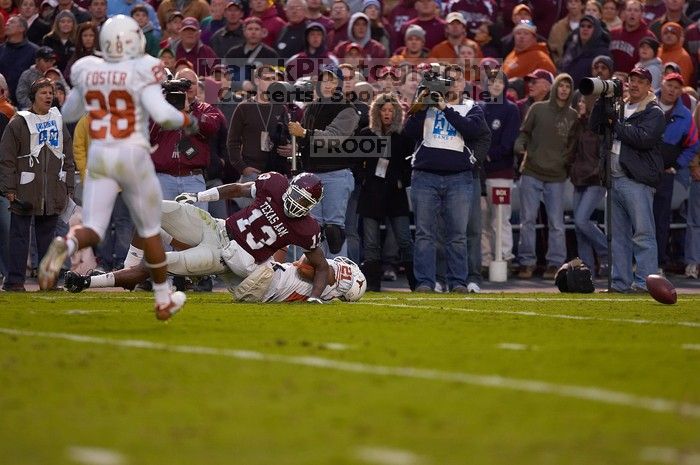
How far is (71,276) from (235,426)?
6.77 m

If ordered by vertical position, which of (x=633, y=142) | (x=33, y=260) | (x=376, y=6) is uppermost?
(x=376, y=6)

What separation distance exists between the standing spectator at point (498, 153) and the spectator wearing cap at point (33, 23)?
585cm

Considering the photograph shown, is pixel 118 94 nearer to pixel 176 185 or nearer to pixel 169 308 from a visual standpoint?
pixel 169 308

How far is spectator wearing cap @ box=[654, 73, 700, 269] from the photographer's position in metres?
15.7

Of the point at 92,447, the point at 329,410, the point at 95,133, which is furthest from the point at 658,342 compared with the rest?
the point at 92,447

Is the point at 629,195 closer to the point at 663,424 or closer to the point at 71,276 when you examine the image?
the point at 71,276

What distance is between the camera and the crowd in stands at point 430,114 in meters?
14.5

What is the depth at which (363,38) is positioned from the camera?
1816 cm

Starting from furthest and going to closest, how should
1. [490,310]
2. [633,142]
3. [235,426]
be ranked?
[633,142] < [490,310] < [235,426]

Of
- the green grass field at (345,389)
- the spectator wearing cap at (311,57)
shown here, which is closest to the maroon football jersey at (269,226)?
the green grass field at (345,389)

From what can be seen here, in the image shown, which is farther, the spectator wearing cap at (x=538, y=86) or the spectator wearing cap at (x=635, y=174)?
the spectator wearing cap at (x=538, y=86)

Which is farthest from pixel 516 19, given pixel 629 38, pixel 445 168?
pixel 445 168

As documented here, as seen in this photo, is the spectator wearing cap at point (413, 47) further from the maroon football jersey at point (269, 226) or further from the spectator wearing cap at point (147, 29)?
the maroon football jersey at point (269, 226)

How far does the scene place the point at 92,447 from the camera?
573 centimetres
